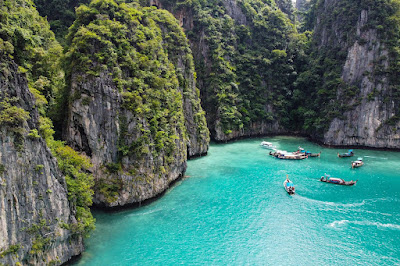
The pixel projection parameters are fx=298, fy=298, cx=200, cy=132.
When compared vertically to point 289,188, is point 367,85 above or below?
above

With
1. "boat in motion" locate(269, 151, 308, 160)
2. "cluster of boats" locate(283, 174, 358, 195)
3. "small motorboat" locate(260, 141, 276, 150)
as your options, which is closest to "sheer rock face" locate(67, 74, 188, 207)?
"cluster of boats" locate(283, 174, 358, 195)

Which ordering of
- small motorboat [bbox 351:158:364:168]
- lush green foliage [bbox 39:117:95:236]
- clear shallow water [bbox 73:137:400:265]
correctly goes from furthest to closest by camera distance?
1. small motorboat [bbox 351:158:364:168]
2. clear shallow water [bbox 73:137:400:265]
3. lush green foliage [bbox 39:117:95:236]

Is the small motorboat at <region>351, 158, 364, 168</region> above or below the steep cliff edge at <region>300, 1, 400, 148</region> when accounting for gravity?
below

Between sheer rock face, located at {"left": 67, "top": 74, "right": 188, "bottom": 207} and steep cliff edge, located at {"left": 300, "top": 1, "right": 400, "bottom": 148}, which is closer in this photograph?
sheer rock face, located at {"left": 67, "top": 74, "right": 188, "bottom": 207}

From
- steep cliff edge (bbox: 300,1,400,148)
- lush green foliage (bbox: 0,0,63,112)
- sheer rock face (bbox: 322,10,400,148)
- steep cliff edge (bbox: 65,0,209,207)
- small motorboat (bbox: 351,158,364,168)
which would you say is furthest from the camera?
steep cliff edge (bbox: 300,1,400,148)

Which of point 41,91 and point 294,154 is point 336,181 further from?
point 41,91

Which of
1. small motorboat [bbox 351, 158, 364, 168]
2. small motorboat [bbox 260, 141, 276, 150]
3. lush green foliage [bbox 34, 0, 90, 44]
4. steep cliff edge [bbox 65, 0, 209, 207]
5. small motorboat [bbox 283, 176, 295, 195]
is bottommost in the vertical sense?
small motorboat [bbox 283, 176, 295, 195]

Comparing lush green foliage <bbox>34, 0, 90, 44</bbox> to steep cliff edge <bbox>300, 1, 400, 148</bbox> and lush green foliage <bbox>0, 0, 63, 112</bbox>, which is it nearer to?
lush green foliage <bbox>0, 0, 63, 112</bbox>

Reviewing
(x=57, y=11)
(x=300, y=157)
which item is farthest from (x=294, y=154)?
(x=57, y=11)
